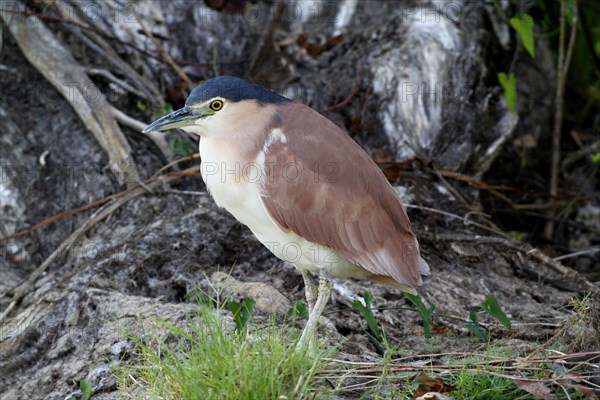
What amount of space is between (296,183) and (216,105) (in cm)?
55

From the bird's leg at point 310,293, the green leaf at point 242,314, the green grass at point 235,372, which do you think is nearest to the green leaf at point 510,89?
the bird's leg at point 310,293

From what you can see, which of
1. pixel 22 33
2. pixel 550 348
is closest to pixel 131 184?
pixel 22 33

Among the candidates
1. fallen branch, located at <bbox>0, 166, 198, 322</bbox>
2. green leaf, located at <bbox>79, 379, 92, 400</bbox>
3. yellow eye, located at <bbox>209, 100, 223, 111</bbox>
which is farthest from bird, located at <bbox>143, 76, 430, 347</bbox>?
fallen branch, located at <bbox>0, 166, 198, 322</bbox>

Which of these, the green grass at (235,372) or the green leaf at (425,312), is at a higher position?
the green grass at (235,372)

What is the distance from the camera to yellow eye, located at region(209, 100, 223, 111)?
407 centimetres

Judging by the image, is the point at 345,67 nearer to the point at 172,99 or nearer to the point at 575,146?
the point at 172,99

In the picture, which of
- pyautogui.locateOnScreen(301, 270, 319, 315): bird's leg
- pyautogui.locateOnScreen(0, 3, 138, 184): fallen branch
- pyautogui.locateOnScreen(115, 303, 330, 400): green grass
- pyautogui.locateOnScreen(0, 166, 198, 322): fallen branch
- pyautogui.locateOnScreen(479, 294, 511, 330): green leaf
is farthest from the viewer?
pyautogui.locateOnScreen(0, 3, 138, 184): fallen branch

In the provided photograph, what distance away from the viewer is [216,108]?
4078 mm

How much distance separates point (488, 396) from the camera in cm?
351

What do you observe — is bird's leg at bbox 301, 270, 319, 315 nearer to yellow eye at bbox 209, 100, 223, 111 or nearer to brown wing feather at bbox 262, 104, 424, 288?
brown wing feather at bbox 262, 104, 424, 288

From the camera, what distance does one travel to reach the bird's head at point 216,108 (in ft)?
13.3

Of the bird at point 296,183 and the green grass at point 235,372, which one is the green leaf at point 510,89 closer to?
the bird at point 296,183

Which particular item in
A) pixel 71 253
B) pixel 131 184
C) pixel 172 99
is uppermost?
pixel 172 99

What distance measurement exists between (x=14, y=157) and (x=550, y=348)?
3.97 metres
